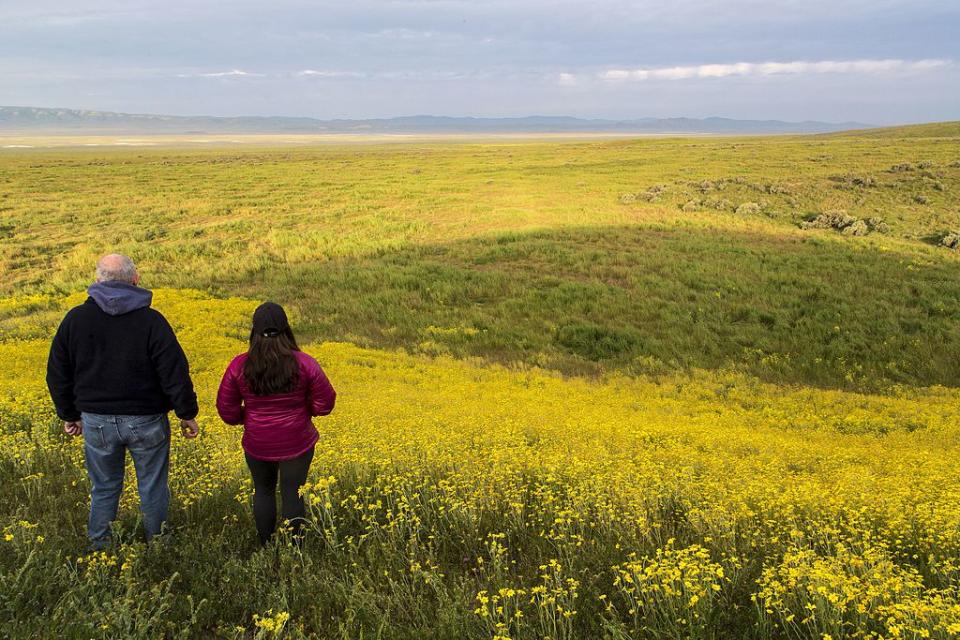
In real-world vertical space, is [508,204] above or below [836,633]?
above

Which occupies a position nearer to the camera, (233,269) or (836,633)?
(836,633)

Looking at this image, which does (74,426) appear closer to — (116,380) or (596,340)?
(116,380)

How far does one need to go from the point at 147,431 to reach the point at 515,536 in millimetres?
2994

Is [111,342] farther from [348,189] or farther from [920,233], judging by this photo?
[348,189]

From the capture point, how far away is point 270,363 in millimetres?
4270

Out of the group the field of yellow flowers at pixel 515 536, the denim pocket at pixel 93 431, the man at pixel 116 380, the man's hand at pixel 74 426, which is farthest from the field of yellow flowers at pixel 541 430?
the man's hand at pixel 74 426

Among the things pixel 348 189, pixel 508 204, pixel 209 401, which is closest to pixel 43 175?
pixel 348 189

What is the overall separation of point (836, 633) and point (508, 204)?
37.1 metres

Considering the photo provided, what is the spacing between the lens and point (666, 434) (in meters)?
8.38

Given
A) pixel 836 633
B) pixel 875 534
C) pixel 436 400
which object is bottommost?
pixel 436 400

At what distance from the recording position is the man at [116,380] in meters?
4.25

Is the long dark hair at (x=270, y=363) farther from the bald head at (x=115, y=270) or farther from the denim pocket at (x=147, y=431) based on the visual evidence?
the bald head at (x=115, y=270)

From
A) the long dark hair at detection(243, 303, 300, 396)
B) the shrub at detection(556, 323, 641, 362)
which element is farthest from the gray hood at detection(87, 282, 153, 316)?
the shrub at detection(556, 323, 641, 362)

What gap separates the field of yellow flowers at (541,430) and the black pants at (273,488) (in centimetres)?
21
